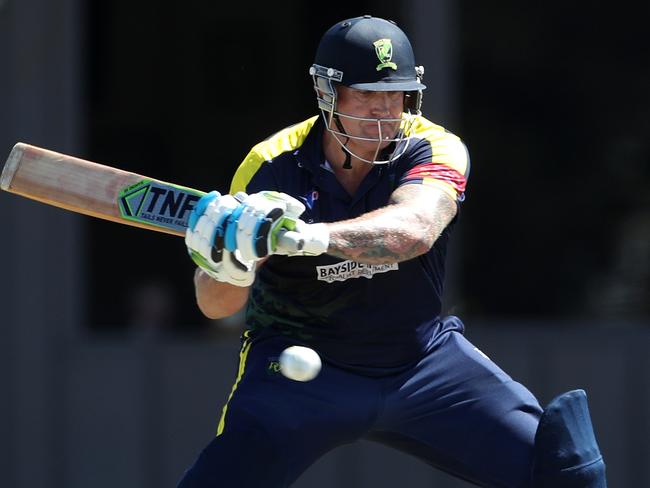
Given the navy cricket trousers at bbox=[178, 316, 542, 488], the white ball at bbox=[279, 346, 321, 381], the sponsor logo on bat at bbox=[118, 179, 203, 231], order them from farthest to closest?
1. the sponsor logo on bat at bbox=[118, 179, 203, 231]
2. the navy cricket trousers at bbox=[178, 316, 542, 488]
3. the white ball at bbox=[279, 346, 321, 381]

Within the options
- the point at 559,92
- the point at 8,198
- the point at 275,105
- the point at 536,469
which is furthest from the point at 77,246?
the point at 536,469

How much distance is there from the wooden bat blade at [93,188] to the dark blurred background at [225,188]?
74.5 inches

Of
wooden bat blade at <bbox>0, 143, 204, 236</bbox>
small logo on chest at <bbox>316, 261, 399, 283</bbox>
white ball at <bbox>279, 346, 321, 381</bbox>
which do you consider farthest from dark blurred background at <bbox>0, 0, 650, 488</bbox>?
white ball at <bbox>279, 346, 321, 381</bbox>

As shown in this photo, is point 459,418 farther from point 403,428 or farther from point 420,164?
point 420,164

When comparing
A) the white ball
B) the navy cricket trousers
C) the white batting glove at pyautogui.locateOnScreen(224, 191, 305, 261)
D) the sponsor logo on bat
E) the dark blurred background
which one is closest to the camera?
the white batting glove at pyautogui.locateOnScreen(224, 191, 305, 261)

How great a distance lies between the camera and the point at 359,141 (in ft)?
11.8

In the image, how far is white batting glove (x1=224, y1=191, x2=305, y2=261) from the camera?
3.09 m

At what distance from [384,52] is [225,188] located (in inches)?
134

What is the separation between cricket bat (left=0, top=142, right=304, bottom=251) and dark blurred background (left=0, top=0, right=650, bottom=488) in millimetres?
1891

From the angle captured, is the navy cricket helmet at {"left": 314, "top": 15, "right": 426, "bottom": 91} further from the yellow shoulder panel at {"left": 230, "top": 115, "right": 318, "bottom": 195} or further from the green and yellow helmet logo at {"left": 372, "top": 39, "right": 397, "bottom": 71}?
the yellow shoulder panel at {"left": 230, "top": 115, "right": 318, "bottom": 195}

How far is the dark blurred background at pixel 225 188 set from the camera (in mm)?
5656

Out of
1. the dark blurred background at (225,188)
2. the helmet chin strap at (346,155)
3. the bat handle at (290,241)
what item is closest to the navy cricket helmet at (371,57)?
the helmet chin strap at (346,155)

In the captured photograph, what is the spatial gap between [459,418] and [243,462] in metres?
0.59

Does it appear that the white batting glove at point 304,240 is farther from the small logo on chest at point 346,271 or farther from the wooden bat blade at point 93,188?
the wooden bat blade at point 93,188
